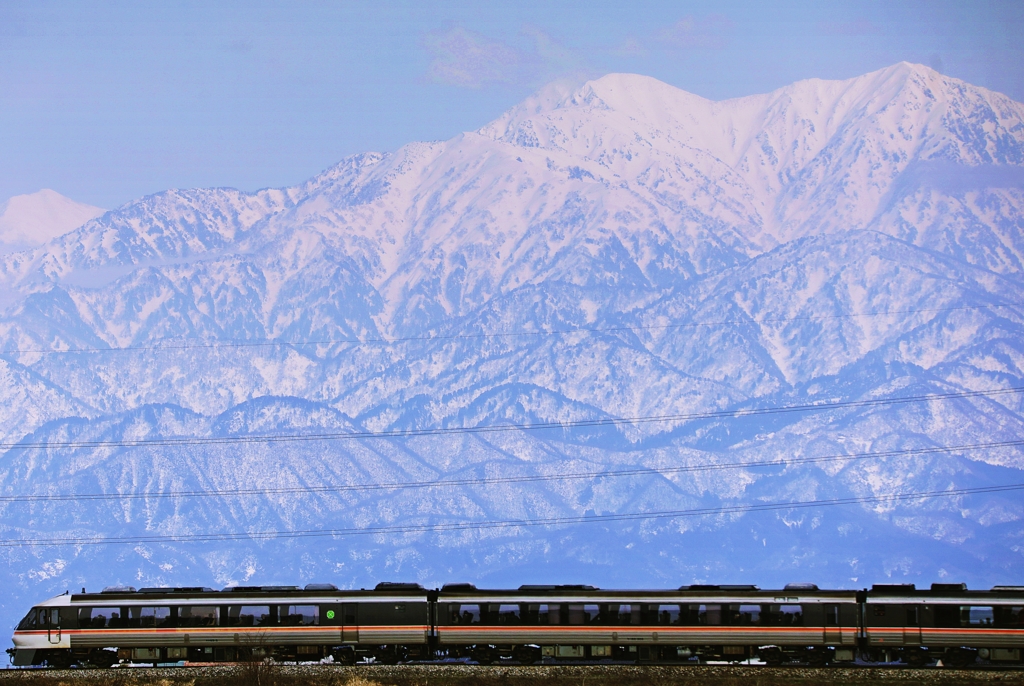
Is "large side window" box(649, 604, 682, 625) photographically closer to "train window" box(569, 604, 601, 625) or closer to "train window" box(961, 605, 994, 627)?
"train window" box(569, 604, 601, 625)

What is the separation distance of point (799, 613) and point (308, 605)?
26.4 metres

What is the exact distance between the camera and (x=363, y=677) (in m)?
64.7

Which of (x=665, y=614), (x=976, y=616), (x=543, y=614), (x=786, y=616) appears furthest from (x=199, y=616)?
(x=976, y=616)

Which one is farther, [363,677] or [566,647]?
[566,647]

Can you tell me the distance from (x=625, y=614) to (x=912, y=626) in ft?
49.4

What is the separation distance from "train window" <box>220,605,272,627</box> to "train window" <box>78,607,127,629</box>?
5754 mm

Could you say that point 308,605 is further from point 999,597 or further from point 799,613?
point 999,597

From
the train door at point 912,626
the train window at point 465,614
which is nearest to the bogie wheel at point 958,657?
the train door at point 912,626

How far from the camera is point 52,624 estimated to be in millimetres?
70875

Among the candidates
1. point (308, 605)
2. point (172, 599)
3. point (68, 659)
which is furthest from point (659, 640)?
point (68, 659)

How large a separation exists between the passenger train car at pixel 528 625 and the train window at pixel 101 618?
0.06 metres

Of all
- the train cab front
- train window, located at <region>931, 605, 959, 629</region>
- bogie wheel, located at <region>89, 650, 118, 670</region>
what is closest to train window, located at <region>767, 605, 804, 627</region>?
train window, located at <region>931, 605, 959, 629</region>

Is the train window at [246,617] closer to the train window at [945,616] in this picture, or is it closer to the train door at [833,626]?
the train door at [833,626]

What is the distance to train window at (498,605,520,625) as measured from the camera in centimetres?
6956
